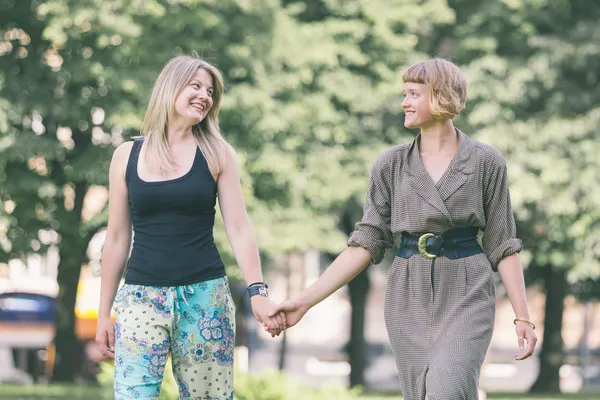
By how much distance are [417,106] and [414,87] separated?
3.6 inches

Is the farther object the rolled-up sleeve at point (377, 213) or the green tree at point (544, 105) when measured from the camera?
the green tree at point (544, 105)

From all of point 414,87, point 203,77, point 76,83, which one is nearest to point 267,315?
point 203,77

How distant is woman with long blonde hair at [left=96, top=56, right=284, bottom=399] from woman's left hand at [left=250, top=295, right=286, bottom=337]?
10.5 inches

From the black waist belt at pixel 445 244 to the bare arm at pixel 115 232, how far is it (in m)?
1.29

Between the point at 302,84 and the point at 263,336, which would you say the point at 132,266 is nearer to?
the point at 302,84

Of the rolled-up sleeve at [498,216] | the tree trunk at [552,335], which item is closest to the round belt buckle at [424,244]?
the rolled-up sleeve at [498,216]

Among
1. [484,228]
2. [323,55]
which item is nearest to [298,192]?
[323,55]

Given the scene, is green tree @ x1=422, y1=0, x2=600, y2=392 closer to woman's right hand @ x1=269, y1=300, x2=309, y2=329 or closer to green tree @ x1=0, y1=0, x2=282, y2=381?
green tree @ x1=0, y1=0, x2=282, y2=381

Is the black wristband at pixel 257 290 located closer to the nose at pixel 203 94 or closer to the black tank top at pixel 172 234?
A: the black tank top at pixel 172 234

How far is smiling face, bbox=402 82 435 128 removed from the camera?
5.66m

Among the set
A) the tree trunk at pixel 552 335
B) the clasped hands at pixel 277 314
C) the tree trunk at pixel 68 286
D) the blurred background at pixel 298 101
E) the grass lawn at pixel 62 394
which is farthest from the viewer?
the tree trunk at pixel 552 335

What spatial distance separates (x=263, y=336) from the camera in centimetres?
5297

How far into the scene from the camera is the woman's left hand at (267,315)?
231 inches

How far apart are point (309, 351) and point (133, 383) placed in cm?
5029
